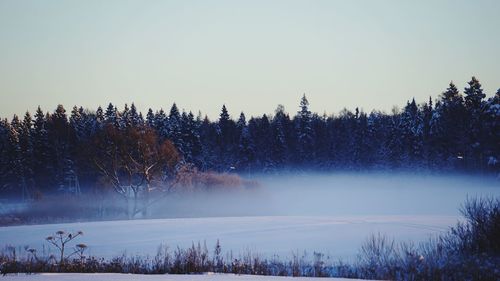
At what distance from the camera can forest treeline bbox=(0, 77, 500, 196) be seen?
39713 mm

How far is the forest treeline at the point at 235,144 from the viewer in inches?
1563

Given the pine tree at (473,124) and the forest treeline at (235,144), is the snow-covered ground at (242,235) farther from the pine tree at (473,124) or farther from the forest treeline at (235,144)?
the pine tree at (473,124)

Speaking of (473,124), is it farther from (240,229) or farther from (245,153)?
(240,229)

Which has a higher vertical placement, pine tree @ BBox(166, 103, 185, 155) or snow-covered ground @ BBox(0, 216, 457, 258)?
pine tree @ BBox(166, 103, 185, 155)

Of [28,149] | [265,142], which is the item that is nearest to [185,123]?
[265,142]

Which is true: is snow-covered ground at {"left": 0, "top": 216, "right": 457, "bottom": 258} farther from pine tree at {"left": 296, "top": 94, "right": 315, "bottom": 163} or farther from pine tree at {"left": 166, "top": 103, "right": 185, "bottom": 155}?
pine tree at {"left": 296, "top": 94, "right": 315, "bottom": 163}

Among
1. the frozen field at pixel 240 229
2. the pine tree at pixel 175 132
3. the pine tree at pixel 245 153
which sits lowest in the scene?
the frozen field at pixel 240 229

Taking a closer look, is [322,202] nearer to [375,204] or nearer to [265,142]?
[375,204]

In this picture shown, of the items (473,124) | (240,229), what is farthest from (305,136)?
(240,229)

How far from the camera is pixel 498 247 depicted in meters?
13.8

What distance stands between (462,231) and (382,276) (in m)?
5.32

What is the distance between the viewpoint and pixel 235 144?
79.2m

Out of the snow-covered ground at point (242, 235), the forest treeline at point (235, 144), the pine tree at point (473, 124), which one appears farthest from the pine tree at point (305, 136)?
the snow-covered ground at point (242, 235)

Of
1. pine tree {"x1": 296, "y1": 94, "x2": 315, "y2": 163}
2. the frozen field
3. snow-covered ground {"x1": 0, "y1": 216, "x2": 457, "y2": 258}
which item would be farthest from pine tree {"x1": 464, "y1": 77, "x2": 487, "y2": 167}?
snow-covered ground {"x1": 0, "y1": 216, "x2": 457, "y2": 258}
